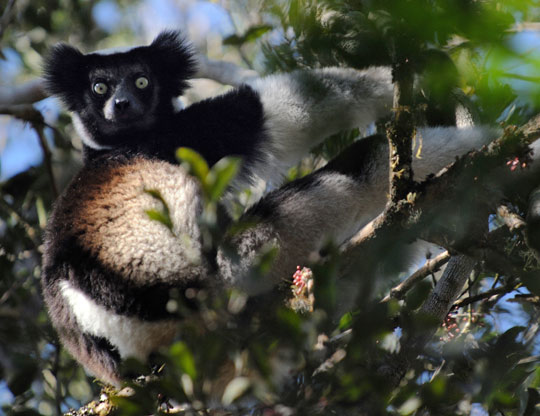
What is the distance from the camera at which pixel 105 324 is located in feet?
11.3

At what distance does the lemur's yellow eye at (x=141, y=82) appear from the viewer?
4.66m

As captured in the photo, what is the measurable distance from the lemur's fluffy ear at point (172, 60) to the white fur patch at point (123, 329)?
206cm

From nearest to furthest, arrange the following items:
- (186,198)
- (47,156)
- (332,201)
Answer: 1. (332,201)
2. (186,198)
3. (47,156)

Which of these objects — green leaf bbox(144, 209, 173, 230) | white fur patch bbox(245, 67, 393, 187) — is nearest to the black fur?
white fur patch bbox(245, 67, 393, 187)

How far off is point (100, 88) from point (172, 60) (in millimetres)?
666

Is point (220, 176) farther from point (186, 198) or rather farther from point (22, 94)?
point (22, 94)

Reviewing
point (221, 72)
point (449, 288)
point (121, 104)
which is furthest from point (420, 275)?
point (221, 72)

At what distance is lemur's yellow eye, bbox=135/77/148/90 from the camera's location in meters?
4.66

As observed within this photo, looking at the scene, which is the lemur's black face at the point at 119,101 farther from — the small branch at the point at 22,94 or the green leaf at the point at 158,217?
the green leaf at the point at 158,217

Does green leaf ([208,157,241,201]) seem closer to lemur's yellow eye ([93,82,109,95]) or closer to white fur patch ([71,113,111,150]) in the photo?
white fur patch ([71,113,111,150])

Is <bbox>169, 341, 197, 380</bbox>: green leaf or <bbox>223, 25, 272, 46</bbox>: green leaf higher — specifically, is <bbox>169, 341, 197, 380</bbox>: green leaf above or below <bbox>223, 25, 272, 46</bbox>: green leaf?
below

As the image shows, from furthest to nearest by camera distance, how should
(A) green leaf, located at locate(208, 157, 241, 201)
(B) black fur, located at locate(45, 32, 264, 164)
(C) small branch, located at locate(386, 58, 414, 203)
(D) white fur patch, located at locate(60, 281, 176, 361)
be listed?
1. (B) black fur, located at locate(45, 32, 264, 164)
2. (D) white fur patch, located at locate(60, 281, 176, 361)
3. (C) small branch, located at locate(386, 58, 414, 203)
4. (A) green leaf, located at locate(208, 157, 241, 201)

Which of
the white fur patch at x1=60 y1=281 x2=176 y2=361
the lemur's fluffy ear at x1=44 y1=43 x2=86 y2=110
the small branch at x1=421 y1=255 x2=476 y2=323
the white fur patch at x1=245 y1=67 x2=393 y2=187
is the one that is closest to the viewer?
the small branch at x1=421 y1=255 x2=476 y2=323

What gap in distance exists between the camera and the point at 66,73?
481 centimetres
